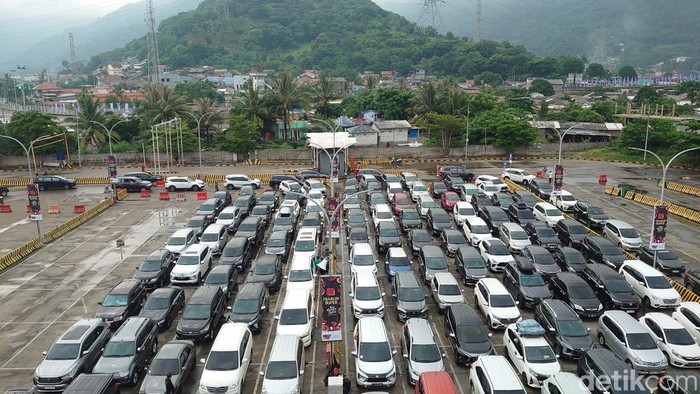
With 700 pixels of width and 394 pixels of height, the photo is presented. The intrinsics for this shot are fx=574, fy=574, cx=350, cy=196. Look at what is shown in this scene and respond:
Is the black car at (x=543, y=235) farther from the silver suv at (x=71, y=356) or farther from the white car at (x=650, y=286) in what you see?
the silver suv at (x=71, y=356)

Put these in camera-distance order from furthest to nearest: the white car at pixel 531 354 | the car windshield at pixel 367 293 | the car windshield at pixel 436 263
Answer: the car windshield at pixel 436 263 < the car windshield at pixel 367 293 < the white car at pixel 531 354

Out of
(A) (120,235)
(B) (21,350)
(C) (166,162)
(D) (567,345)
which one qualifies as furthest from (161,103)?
(D) (567,345)

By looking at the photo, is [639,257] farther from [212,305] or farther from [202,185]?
[202,185]

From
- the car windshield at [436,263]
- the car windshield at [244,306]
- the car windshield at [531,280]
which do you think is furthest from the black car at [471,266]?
the car windshield at [244,306]

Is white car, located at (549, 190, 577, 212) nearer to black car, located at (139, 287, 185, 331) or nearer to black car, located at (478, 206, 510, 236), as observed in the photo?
black car, located at (478, 206, 510, 236)

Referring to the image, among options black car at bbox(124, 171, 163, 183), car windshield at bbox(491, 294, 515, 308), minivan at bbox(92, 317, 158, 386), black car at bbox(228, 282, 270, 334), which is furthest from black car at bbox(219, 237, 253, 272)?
black car at bbox(124, 171, 163, 183)
